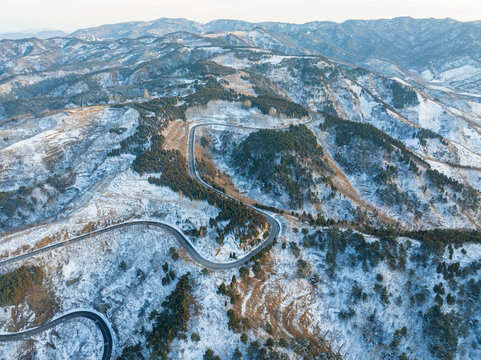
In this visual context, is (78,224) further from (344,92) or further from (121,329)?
(344,92)

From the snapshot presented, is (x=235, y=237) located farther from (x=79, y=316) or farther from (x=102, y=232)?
(x=79, y=316)

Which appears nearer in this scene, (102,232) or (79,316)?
(79,316)

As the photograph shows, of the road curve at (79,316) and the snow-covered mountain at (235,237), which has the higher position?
the snow-covered mountain at (235,237)

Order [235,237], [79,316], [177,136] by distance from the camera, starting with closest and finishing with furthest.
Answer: [79,316]
[235,237]
[177,136]

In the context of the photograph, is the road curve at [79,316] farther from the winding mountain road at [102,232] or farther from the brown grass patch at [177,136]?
the brown grass patch at [177,136]

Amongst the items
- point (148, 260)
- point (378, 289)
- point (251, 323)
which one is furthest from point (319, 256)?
point (148, 260)

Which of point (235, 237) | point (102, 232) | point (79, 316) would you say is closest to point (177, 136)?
point (102, 232)

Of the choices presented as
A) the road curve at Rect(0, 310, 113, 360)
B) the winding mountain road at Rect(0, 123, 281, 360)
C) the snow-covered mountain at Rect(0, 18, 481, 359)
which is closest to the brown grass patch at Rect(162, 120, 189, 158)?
the snow-covered mountain at Rect(0, 18, 481, 359)

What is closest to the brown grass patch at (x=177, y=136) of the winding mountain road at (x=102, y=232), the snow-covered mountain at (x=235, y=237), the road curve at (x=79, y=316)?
the snow-covered mountain at (x=235, y=237)
